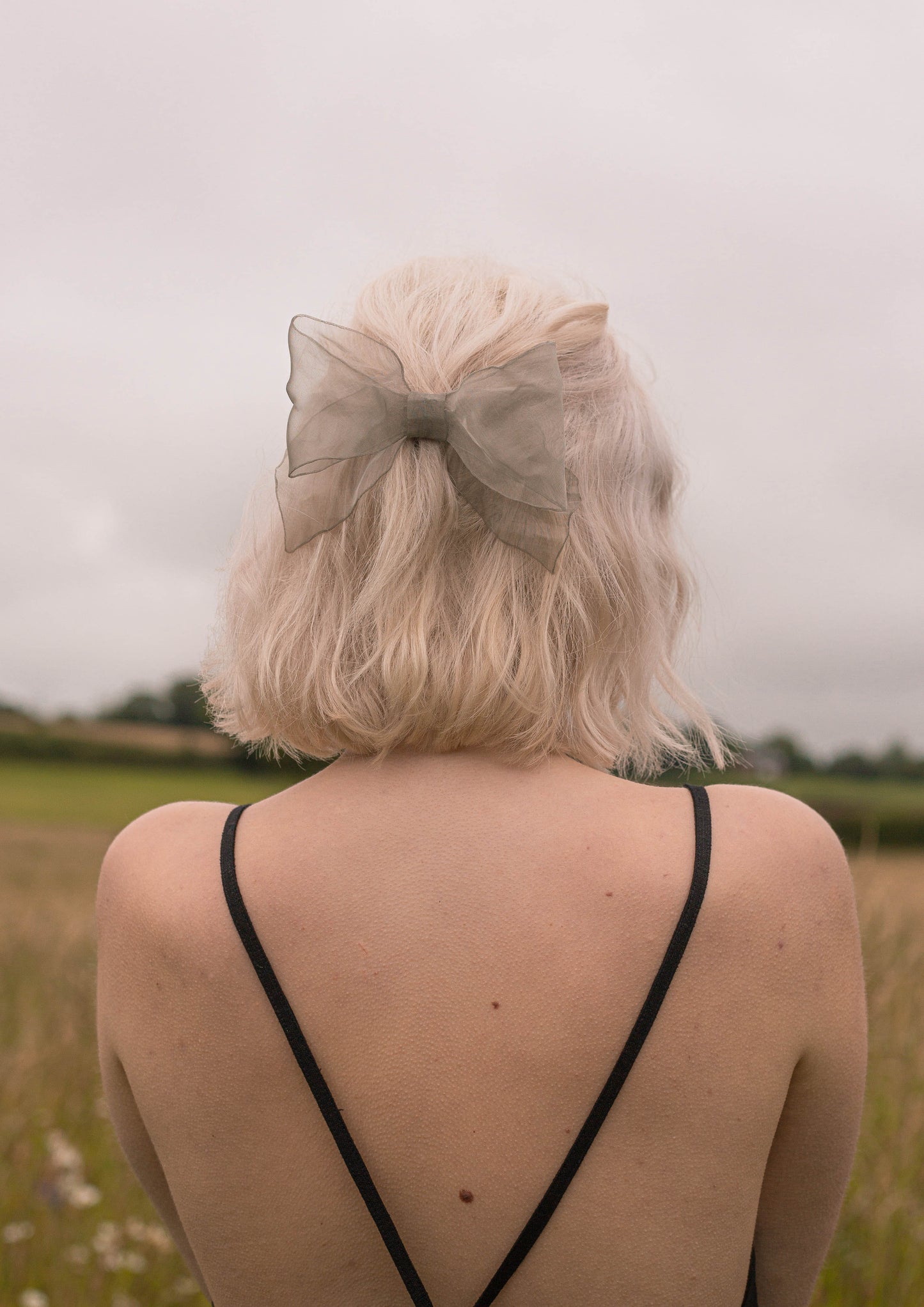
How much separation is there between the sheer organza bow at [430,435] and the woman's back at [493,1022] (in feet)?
1.10

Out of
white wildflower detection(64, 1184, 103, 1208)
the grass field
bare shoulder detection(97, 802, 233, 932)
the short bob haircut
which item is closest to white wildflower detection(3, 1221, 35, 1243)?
the grass field

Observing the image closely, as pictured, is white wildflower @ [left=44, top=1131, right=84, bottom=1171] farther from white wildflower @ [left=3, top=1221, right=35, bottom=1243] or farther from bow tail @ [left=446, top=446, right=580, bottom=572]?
bow tail @ [left=446, top=446, right=580, bottom=572]

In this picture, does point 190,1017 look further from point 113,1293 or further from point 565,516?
point 113,1293

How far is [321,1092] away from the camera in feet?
3.86

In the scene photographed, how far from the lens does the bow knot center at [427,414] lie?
1289 mm

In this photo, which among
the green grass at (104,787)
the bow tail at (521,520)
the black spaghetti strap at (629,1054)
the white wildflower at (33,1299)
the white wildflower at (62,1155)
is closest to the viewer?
the black spaghetti strap at (629,1054)

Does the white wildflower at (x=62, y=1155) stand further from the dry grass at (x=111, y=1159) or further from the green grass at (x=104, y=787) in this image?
the green grass at (x=104, y=787)

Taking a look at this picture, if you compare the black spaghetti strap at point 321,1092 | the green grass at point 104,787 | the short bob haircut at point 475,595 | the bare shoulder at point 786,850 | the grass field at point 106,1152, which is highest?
the short bob haircut at point 475,595

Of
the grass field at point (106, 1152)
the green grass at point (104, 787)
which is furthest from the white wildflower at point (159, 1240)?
the green grass at point (104, 787)

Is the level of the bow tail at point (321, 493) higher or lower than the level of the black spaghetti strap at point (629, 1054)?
A: higher

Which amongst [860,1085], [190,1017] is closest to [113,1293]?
[190,1017]

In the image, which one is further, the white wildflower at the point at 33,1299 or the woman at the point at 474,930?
the white wildflower at the point at 33,1299

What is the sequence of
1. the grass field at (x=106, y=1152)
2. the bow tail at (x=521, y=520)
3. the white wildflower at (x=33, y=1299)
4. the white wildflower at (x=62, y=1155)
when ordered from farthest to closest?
1. the white wildflower at (x=62, y=1155)
2. the grass field at (x=106, y=1152)
3. the white wildflower at (x=33, y=1299)
4. the bow tail at (x=521, y=520)

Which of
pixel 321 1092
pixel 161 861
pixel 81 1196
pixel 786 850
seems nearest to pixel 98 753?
pixel 81 1196
